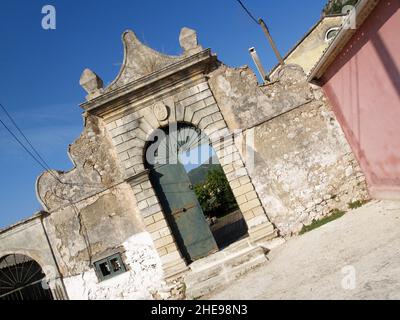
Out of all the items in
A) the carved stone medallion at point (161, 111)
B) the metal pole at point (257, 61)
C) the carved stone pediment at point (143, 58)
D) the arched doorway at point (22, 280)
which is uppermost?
the metal pole at point (257, 61)

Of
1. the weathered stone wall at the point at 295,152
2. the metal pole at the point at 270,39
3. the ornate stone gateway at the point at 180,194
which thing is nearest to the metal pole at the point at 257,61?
the metal pole at the point at 270,39

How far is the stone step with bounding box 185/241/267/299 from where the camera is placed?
7086mm

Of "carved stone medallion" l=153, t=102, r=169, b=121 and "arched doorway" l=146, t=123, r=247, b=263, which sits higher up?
"carved stone medallion" l=153, t=102, r=169, b=121

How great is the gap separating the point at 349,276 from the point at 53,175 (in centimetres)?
748

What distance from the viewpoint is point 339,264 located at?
5109 millimetres

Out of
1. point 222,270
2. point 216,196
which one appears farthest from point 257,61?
point 222,270

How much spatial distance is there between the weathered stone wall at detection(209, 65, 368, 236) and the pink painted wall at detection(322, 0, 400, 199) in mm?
361

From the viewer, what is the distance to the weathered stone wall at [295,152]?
8.06 metres

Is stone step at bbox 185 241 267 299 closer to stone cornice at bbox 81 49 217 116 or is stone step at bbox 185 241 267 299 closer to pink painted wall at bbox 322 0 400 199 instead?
pink painted wall at bbox 322 0 400 199

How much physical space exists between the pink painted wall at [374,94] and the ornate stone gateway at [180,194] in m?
3.62

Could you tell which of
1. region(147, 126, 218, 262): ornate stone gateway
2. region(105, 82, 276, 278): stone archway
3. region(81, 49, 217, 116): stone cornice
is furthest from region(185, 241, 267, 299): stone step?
region(81, 49, 217, 116): stone cornice

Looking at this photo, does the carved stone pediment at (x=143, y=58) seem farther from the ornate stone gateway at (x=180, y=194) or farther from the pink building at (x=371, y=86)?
the pink building at (x=371, y=86)

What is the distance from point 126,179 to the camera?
28.1ft
